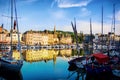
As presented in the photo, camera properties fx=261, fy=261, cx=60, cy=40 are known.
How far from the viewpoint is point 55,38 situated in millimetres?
54656

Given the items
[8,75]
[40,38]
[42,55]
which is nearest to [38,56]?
[42,55]

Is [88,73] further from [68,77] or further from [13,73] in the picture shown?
[13,73]

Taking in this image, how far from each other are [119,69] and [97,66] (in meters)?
0.82

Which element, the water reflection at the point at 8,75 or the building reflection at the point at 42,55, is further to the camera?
the building reflection at the point at 42,55

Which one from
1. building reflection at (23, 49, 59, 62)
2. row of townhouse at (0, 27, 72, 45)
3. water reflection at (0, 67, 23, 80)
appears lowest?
building reflection at (23, 49, 59, 62)

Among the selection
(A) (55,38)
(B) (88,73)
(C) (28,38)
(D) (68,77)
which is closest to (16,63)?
(D) (68,77)

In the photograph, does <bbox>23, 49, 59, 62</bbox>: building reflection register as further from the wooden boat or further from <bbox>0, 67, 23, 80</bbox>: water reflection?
the wooden boat

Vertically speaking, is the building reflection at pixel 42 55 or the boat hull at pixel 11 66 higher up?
the boat hull at pixel 11 66

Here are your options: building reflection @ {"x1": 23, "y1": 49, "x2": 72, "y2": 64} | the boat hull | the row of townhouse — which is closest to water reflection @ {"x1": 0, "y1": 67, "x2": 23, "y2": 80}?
the boat hull

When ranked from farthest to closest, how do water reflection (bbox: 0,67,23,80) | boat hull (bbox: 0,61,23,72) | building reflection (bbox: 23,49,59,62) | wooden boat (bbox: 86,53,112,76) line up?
1. building reflection (bbox: 23,49,59,62)
2. boat hull (bbox: 0,61,23,72)
3. wooden boat (bbox: 86,53,112,76)
4. water reflection (bbox: 0,67,23,80)

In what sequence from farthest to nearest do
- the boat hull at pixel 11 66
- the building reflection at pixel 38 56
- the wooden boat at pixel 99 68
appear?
the building reflection at pixel 38 56
the boat hull at pixel 11 66
the wooden boat at pixel 99 68

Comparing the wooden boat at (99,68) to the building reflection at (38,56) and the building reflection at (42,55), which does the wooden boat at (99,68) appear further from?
the building reflection at (38,56)

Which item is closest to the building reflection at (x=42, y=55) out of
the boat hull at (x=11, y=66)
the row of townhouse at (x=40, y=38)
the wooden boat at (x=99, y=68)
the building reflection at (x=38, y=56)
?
the building reflection at (x=38, y=56)

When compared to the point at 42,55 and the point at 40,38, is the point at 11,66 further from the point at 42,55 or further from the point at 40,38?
the point at 40,38
